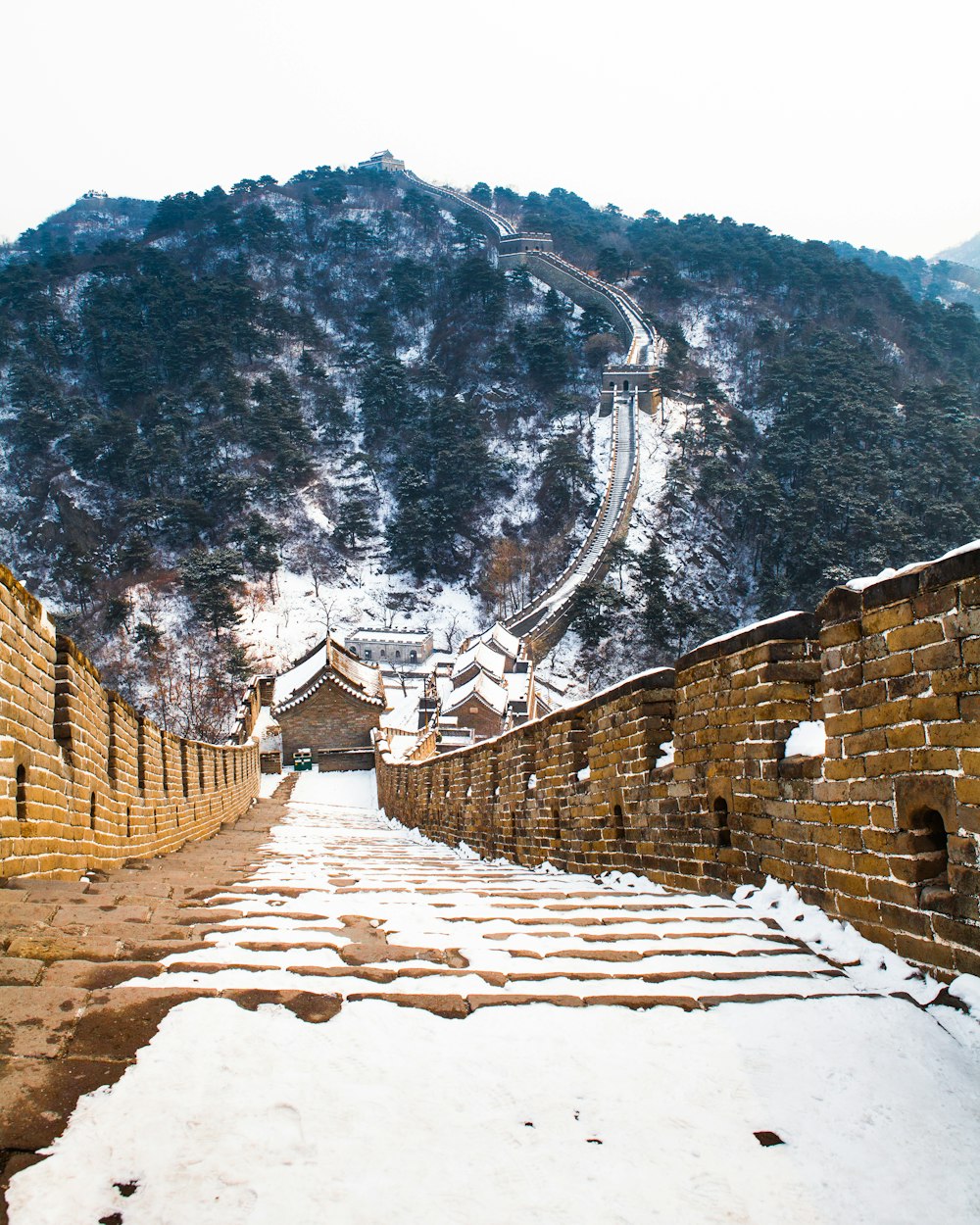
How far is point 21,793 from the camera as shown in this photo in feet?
13.3

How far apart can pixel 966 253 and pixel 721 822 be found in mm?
192017

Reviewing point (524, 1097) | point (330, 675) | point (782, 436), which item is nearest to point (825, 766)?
point (524, 1097)

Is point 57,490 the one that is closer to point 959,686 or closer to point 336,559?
point 336,559

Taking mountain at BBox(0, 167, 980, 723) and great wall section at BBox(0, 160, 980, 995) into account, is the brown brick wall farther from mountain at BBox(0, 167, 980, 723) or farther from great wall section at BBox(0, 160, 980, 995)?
great wall section at BBox(0, 160, 980, 995)

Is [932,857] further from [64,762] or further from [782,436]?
[782,436]

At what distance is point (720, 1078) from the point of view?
91.2 inches

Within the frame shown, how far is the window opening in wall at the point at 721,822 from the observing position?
4.59 m

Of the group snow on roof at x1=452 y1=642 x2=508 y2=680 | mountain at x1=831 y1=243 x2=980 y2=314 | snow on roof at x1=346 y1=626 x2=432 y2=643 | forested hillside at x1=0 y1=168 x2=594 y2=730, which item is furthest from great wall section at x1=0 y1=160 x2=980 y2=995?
mountain at x1=831 y1=243 x2=980 y2=314

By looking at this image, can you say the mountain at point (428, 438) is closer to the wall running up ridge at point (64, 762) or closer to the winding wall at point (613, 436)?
the winding wall at point (613, 436)

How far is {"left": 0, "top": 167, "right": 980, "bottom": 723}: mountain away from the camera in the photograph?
53.8 metres

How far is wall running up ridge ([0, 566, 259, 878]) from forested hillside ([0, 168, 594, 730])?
111ft

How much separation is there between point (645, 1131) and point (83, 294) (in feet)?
292

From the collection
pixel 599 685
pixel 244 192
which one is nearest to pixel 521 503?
pixel 599 685

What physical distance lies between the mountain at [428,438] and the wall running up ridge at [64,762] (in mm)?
34754
